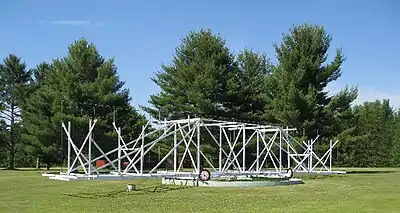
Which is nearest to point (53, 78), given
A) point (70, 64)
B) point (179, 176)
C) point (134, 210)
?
Result: point (70, 64)

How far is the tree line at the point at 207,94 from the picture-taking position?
48438 mm

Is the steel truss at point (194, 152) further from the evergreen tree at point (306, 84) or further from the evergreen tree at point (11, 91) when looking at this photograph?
the evergreen tree at point (11, 91)

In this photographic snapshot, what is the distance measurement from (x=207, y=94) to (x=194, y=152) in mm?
5320

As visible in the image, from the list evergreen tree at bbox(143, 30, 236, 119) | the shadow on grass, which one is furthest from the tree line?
the shadow on grass

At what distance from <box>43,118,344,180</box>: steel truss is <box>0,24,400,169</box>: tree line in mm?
2618

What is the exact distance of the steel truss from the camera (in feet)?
87.8

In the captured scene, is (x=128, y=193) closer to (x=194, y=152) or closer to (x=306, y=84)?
(x=194, y=152)

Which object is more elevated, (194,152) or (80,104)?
(80,104)

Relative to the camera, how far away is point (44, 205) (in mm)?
18641

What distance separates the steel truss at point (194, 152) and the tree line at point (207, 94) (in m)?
2.62

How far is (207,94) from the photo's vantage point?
4853 cm

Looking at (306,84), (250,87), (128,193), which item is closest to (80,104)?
(250,87)

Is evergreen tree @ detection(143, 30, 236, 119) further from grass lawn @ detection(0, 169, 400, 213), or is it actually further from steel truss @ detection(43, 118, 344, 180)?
grass lawn @ detection(0, 169, 400, 213)

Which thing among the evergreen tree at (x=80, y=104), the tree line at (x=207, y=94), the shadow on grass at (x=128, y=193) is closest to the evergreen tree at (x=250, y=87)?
the tree line at (x=207, y=94)
